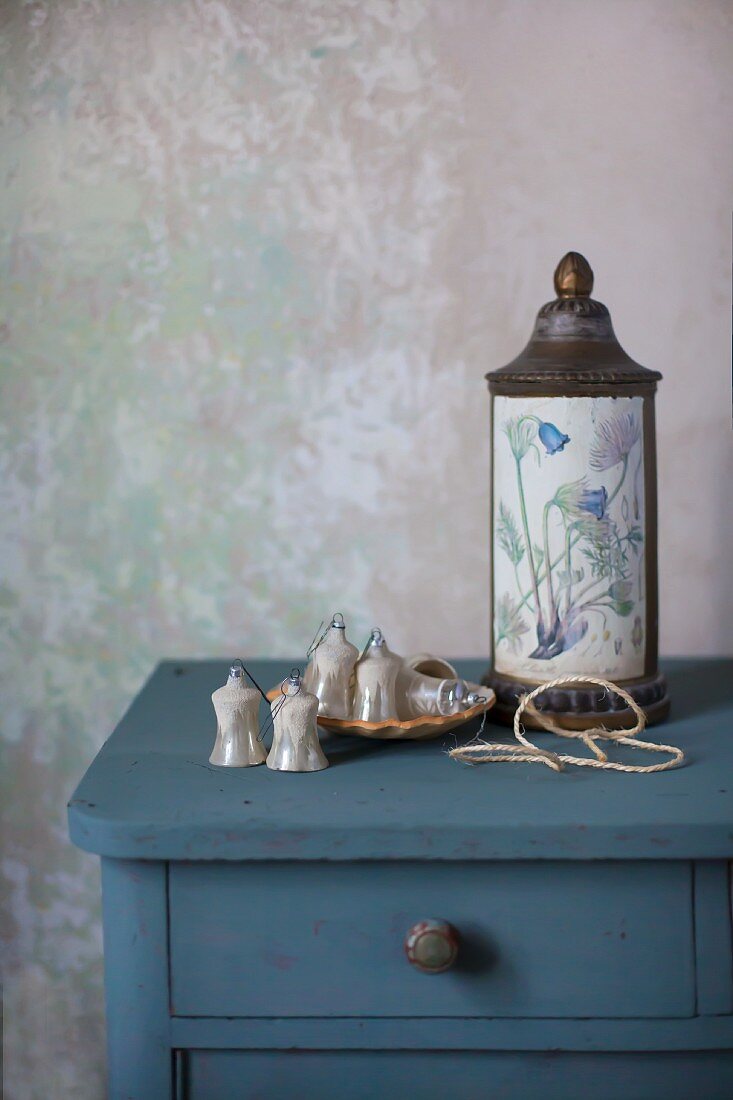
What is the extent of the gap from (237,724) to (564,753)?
10.7 inches

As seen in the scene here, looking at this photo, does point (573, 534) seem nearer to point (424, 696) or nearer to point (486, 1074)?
point (424, 696)

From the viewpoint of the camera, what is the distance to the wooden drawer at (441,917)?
2.68ft

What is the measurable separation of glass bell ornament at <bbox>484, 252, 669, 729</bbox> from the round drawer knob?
0.25 metres

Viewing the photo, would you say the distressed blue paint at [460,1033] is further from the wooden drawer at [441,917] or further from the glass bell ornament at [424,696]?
the glass bell ornament at [424,696]

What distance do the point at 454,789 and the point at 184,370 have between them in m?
0.67

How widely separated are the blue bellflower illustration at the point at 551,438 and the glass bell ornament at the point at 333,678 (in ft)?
0.79

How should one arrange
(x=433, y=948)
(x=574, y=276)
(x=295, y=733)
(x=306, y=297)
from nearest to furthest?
(x=433, y=948)
(x=295, y=733)
(x=574, y=276)
(x=306, y=297)

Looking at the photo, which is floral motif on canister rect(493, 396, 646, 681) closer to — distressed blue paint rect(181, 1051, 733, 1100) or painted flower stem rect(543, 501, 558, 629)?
painted flower stem rect(543, 501, 558, 629)

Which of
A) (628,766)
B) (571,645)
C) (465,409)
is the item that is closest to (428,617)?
(465,409)

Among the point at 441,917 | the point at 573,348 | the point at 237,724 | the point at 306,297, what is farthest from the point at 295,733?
the point at 306,297

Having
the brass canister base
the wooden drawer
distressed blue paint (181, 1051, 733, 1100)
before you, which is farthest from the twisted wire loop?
distressed blue paint (181, 1051, 733, 1100)

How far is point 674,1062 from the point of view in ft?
2.73

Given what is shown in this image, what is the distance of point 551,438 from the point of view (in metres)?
0.98

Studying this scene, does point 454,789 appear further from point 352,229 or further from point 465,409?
point 352,229
